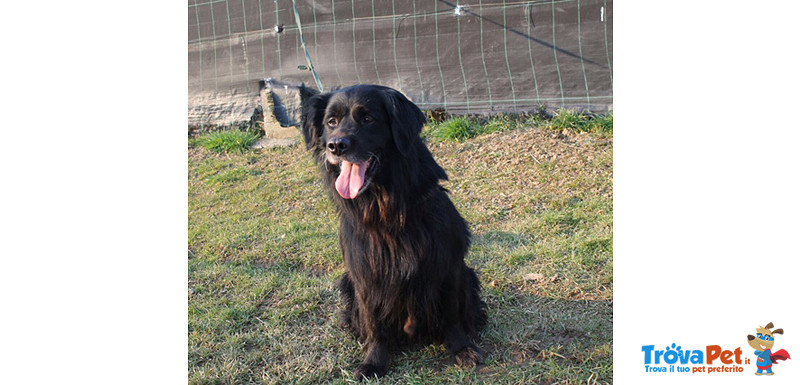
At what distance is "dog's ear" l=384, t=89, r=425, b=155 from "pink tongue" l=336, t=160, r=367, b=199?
0.59 feet

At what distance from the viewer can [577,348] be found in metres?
2.33

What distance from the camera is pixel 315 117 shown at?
7.43 feet

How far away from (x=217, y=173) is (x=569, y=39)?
348 cm

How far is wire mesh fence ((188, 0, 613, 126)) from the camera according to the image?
402cm

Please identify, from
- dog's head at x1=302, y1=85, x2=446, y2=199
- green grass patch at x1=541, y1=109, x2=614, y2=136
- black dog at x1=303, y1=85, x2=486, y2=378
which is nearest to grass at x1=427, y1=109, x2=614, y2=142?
green grass patch at x1=541, y1=109, x2=614, y2=136

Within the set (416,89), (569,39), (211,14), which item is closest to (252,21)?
(211,14)

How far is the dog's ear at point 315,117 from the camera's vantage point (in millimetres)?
2256

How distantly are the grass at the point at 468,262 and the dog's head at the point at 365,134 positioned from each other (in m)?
0.95
